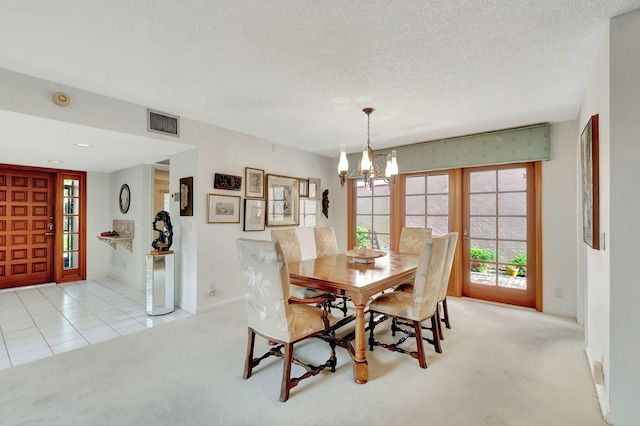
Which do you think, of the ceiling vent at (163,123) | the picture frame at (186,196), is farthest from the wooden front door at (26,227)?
the ceiling vent at (163,123)

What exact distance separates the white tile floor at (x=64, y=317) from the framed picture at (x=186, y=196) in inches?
50.4

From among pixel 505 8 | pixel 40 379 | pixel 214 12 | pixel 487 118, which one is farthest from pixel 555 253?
pixel 40 379

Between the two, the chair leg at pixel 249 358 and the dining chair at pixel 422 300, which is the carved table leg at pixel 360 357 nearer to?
the dining chair at pixel 422 300

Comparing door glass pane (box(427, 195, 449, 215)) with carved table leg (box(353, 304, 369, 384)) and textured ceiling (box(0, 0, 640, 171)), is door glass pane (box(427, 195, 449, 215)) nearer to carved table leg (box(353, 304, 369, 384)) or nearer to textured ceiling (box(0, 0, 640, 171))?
textured ceiling (box(0, 0, 640, 171))

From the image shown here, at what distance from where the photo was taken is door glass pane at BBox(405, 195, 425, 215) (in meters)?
4.68

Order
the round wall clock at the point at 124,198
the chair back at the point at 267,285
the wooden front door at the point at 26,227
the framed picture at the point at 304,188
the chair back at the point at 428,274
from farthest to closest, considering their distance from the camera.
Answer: the round wall clock at the point at 124,198, the framed picture at the point at 304,188, the wooden front door at the point at 26,227, the chair back at the point at 428,274, the chair back at the point at 267,285

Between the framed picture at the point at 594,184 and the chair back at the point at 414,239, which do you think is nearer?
the framed picture at the point at 594,184

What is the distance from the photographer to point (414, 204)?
4.76 m

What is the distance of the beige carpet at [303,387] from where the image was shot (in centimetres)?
179

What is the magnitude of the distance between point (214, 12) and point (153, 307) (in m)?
3.31

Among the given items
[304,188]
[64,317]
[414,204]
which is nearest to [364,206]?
[414,204]

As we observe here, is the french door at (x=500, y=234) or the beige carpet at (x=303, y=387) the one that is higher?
the french door at (x=500, y=234)

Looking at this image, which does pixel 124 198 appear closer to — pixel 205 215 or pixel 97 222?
pixel 97 222

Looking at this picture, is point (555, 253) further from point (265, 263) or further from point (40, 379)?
point (40, 379)
